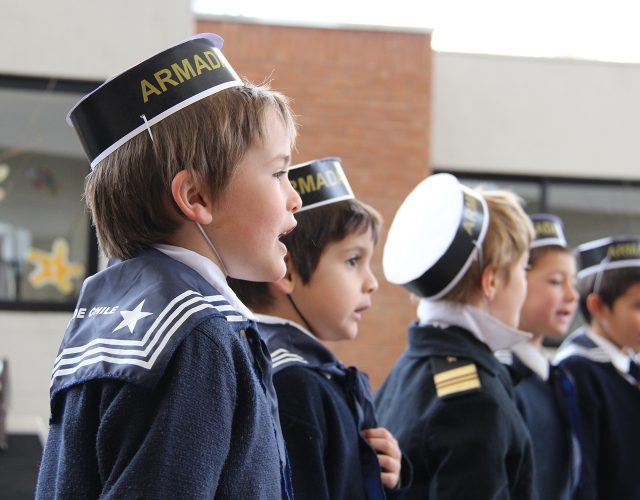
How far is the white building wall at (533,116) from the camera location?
8.93m

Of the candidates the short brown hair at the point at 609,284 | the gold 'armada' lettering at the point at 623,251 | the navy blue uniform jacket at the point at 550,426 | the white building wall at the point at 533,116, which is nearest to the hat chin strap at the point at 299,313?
the navy blue uniform jacket at the point at 550,426

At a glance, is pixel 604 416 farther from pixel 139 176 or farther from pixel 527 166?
pixel 527 166

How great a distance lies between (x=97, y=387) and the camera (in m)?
1.45

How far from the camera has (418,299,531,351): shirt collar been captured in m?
3.09

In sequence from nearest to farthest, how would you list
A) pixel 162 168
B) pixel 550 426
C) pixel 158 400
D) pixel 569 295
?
1. pixel 158 400
2. pixel 162 168
3. pixel 550 426
4. pixel 569 295

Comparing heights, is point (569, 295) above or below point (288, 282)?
below

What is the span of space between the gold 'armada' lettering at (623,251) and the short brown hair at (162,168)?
3.46 meters

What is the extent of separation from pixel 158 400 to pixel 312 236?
54.8 inches

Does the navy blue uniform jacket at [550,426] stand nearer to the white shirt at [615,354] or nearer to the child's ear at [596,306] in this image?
the white shirt at [615,354]

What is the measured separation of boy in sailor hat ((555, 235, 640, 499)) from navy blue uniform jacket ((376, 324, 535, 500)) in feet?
3.45

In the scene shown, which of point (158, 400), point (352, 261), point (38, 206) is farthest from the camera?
point (38, 206)

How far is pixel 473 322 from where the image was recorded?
3.09 m

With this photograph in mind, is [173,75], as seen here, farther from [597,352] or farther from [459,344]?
[597,352]

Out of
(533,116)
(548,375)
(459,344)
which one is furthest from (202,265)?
(533,116)
